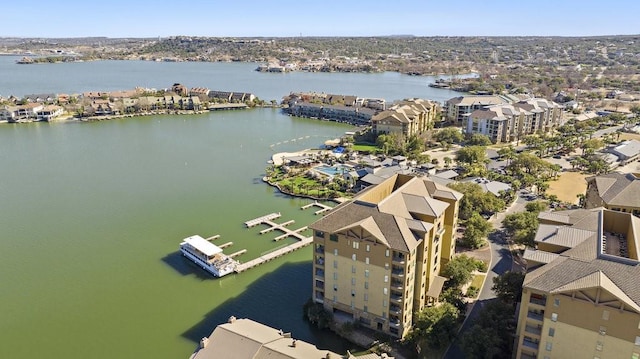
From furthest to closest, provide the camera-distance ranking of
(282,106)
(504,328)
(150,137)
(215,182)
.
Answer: (282,106) → (150,137) → (215,182) → (504,328)

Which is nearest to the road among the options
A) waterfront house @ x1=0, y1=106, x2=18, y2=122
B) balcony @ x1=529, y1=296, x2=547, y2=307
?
balcony @ x1=529, y1=296, x2=547, y2=307

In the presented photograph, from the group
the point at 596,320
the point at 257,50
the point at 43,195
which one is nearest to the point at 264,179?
the point at 43,195

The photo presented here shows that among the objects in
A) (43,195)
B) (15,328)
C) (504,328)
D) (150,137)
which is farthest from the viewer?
(150,137)

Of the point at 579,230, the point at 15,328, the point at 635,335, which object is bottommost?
the point at 15,328

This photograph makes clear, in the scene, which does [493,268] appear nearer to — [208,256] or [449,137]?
[208,256]

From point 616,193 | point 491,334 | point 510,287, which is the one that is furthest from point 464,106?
point 491,334

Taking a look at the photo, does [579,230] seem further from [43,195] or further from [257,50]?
[257,50]

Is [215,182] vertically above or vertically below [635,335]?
below
